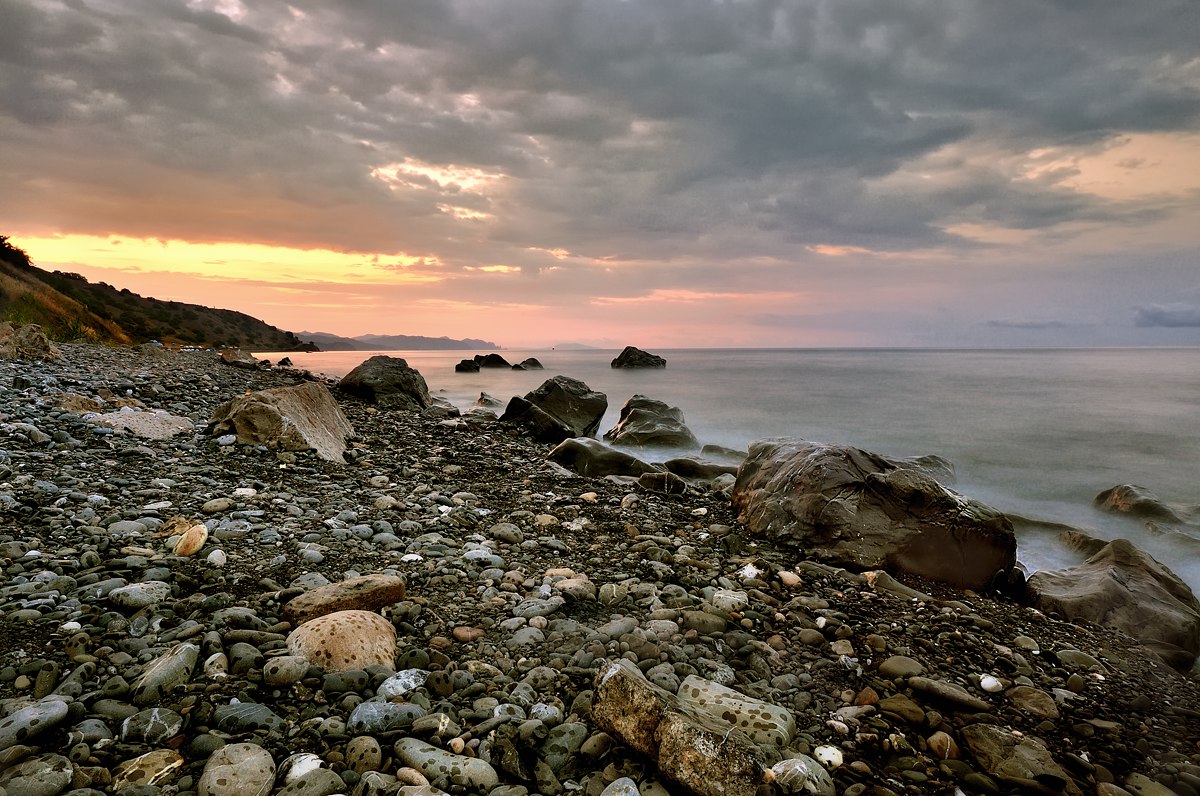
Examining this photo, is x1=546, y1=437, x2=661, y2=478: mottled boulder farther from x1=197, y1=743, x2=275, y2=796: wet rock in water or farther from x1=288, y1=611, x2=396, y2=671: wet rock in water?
x1=197, y1=743, x2=275, y2=796: wet rock in water

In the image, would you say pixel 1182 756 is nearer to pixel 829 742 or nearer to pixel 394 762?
pixel 829 742

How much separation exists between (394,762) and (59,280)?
64089 millimetres

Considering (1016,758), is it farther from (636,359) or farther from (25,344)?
(636,359)

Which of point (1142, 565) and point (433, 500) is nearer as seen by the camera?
point (1142, 565)

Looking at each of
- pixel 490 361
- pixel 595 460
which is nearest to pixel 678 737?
pixel 595 460

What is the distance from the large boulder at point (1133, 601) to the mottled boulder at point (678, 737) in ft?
13.6

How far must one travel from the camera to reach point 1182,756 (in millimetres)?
2980

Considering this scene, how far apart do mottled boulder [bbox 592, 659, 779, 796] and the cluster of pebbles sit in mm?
62

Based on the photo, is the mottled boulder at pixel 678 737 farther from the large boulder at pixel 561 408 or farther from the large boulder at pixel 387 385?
the large boulder at pixel 387 385

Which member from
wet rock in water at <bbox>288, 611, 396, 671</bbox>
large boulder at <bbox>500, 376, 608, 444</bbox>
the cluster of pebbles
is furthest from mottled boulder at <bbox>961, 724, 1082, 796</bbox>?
large boulder at <bbox>500, 376, 608, 444</bbox>

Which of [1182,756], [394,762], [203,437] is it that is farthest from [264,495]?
[1182,756]

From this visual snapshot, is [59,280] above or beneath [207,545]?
above

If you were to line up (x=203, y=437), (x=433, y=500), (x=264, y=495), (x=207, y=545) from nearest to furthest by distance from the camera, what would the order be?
(x=207, y=545) → (x=264, y=495) → (x=433, y=500) → (x=203, y=437)

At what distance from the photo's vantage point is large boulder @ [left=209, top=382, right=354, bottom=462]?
7.32m
